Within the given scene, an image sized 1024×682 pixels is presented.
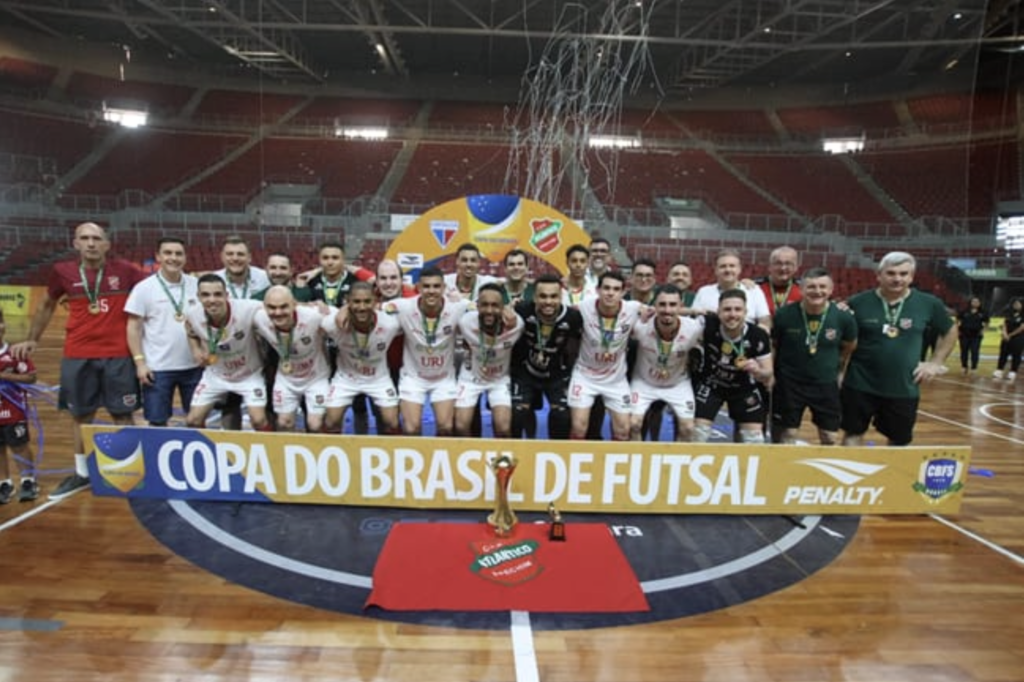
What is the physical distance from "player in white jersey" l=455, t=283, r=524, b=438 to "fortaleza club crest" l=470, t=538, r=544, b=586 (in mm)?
1092

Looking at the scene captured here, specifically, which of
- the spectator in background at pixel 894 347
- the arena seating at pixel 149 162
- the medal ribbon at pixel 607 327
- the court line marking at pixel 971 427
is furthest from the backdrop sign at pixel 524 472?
the arena seating at pixel 149 162

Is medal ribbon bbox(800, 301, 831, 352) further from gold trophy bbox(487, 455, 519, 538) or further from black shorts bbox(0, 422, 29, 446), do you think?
black shorts bbox(0, 422, 29, 446)

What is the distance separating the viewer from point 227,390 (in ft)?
12.1

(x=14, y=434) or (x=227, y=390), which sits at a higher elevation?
(x=227, y=390)

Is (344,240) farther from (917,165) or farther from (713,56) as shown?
(917,165)

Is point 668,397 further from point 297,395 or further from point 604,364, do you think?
point 297,395

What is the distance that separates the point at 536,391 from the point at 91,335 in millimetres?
2976

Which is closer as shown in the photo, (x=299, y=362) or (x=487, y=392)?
(x=299, y=362)

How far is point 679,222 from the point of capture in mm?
11242

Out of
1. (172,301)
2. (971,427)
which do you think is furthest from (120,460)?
(971,427)

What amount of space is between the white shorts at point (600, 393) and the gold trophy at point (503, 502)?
1.03 metres

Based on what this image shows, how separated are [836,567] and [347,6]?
978cm

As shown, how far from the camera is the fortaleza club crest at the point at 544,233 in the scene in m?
6.41

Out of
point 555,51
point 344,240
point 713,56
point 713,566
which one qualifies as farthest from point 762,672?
point 344,240
